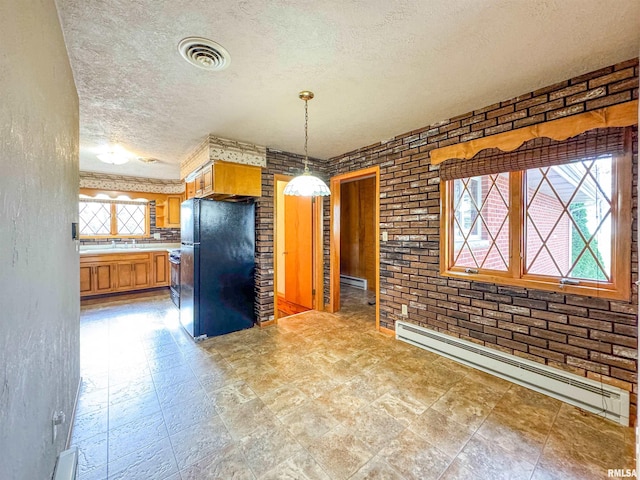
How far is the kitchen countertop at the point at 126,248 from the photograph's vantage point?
5.02 m

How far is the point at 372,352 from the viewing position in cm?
279

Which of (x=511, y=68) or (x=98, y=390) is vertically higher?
(x=511, y=68)

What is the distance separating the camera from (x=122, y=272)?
16.6 feet

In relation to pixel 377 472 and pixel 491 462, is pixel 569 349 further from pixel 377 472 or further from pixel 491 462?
pixel 377 472

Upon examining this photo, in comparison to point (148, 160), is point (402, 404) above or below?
below

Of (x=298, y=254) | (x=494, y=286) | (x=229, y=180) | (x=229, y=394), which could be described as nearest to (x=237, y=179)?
(x=229, y=180)

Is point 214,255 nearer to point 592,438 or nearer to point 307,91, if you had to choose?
point 307,91

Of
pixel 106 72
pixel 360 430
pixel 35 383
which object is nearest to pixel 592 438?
pixel 360 430

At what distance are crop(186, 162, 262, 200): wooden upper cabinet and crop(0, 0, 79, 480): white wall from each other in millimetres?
1529

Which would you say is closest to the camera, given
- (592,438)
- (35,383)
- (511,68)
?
(35,383)

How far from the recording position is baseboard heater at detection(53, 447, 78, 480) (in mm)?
1207

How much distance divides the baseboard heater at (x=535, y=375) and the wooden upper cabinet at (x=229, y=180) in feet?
8.15

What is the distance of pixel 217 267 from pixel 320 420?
2102mm

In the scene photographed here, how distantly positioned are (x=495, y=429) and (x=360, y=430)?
0.86 meters
